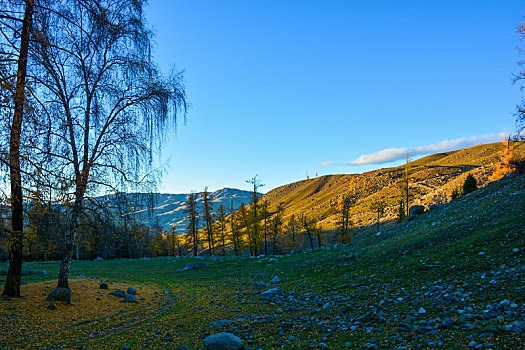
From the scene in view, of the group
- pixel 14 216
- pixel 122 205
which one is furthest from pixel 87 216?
pixel 14 216

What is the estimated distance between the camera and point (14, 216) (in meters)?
11.9

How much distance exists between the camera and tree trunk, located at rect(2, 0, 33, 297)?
7.05 metres

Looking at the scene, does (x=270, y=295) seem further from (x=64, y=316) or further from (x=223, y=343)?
(x=64, y=316)

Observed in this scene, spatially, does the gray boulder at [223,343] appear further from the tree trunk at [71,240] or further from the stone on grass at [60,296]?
the stone on grass at [60,296]

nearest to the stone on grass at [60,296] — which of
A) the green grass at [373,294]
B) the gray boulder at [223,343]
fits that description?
the green grass at [373,294]

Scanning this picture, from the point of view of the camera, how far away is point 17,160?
7770 millimetres

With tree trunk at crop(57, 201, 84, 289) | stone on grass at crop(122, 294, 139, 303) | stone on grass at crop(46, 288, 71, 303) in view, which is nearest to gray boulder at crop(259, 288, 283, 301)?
stone on grass at crop(122, 294, 139, 303)

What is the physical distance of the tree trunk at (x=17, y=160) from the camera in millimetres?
7047

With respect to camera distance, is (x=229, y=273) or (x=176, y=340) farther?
(x=229, y=273)

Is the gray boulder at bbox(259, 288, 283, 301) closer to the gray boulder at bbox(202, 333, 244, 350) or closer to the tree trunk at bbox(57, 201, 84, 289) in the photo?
the gray boulder at bbox(202, 333, 244, 350)

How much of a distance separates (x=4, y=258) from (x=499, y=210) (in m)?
86.7

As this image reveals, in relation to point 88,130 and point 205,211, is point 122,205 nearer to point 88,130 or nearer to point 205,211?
point 88,130

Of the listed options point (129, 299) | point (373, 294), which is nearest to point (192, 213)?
point (129, 299)

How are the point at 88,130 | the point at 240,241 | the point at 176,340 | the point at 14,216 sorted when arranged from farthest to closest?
the point at 240,241 → the point at 88,130 → the point at 14,216 → the point at 176,340
